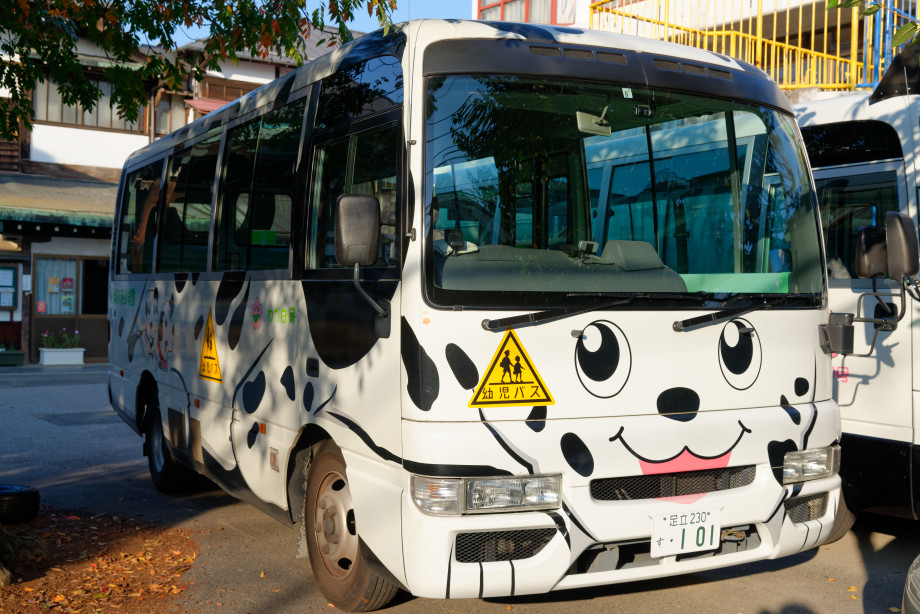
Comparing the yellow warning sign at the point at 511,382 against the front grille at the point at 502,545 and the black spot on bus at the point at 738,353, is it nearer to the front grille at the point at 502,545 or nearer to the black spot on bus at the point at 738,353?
the front grille at the point at 502,545

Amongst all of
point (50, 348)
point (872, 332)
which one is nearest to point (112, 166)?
point (50, 348)

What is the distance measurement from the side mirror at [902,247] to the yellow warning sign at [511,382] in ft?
6.87

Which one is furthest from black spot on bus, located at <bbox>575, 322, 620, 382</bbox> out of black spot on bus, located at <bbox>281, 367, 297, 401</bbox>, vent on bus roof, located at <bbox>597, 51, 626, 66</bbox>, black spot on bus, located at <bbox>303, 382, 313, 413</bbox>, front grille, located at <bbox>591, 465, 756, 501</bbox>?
black spot on bus, located at <bbox>281, 367, 297, 401</bbox>

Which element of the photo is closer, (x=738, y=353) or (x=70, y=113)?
(x=738, y=353)

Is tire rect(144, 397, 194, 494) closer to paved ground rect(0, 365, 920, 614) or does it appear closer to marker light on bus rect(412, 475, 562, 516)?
paved ground rect(0, 365, 920, 614)

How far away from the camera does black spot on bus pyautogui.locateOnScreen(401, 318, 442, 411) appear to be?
4.27m

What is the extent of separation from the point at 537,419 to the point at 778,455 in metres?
1.37

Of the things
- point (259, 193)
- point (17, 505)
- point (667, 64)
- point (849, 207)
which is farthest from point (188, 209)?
point (849, 207)

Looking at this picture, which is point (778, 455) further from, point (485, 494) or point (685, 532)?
point (485, 494)

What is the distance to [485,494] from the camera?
4.28 m

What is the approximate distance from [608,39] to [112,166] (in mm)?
25167

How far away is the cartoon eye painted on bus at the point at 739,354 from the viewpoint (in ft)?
15.9

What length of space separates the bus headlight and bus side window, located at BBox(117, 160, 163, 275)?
5822 mm

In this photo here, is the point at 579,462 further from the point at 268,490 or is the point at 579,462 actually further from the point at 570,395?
the point at 268,490
